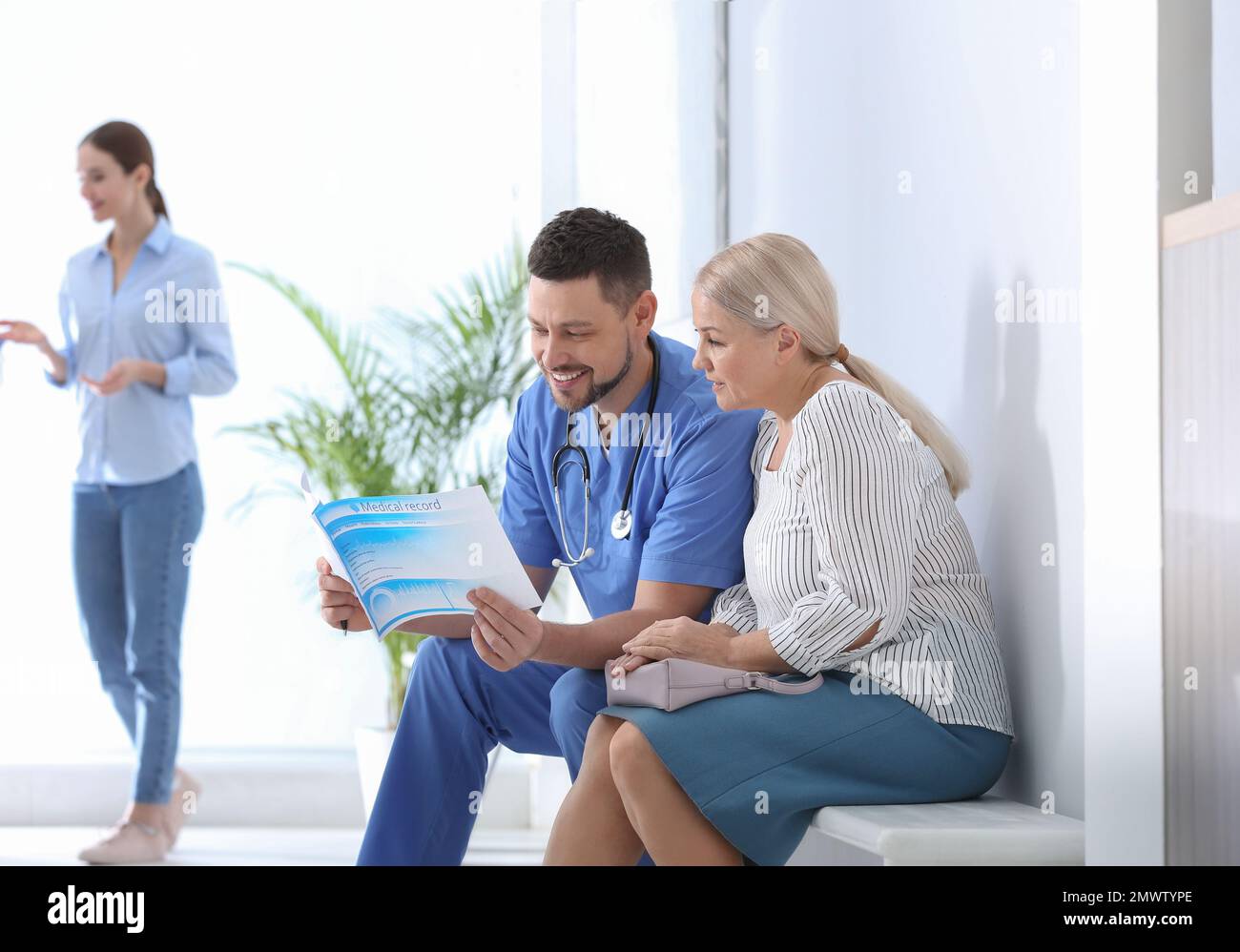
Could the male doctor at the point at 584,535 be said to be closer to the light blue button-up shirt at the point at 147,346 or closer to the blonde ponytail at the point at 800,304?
the blonde ponytail at the point at 800,304

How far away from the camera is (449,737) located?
77.1 inches

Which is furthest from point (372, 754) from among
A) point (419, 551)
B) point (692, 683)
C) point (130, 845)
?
point (692, 683)

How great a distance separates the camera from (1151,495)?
4.15ft

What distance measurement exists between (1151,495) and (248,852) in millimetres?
2541

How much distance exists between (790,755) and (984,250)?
31.5 inches

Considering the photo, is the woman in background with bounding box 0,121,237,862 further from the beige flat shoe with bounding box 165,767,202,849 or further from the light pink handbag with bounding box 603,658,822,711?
the light pink handbag with bounding box 603,658,822,711

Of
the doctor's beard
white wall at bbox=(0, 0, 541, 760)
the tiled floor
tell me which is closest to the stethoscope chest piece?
the doctor's beard

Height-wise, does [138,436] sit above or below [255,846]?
above

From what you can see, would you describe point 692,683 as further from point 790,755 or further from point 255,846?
point 255,846

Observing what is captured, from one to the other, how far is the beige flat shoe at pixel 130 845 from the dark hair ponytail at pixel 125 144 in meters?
1.47

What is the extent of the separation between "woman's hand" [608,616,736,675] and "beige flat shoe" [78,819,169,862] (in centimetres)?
180

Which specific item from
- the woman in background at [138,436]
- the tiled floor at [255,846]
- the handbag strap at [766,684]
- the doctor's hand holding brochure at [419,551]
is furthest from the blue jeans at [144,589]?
the handbag strap at [766,684]
